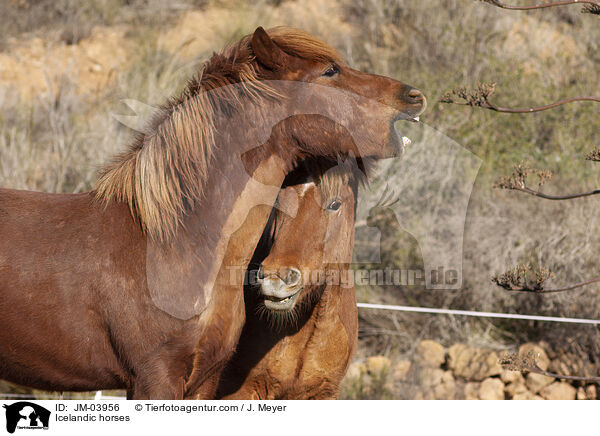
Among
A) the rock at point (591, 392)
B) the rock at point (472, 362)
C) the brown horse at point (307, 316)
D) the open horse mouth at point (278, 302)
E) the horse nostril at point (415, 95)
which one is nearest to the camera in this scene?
the horse nostril at point (415, 95)

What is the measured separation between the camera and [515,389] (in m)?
6.18

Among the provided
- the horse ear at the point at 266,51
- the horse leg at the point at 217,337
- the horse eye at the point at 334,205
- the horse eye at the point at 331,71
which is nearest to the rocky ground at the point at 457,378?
the horse eye at the point at 334,205

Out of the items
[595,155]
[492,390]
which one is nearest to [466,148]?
[492,390]

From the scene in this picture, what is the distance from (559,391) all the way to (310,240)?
13.3ft

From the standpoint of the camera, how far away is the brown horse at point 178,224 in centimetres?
246

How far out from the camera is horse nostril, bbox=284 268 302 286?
287 cm

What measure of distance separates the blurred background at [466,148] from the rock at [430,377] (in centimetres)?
1

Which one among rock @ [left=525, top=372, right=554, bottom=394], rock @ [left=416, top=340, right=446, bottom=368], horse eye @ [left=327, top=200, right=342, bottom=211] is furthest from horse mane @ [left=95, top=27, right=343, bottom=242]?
rock @ [left=525, top=372, right=554, bottom=394]

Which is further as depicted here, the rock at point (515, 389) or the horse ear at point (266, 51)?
the rock at point (515, 389)

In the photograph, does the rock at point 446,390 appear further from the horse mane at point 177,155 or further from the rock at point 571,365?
the horse mane at point 177,155

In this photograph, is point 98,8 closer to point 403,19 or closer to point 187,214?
point 403,19

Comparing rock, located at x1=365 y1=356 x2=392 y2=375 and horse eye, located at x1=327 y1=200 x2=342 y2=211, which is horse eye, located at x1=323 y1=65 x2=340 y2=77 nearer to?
horse eye, located at x1=327 y1=200 x2=342 y2=211

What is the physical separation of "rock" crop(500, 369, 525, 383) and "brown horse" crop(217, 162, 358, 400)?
355cm

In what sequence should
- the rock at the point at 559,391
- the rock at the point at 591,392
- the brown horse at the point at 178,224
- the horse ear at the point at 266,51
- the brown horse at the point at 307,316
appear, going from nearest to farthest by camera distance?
the brown horse at the point at 178,224 < the horse ear at the point at 266,51 < the brown horse at the point at 307,316 < the rock at the point at 591,392 < the rock at the point at 559,391
